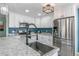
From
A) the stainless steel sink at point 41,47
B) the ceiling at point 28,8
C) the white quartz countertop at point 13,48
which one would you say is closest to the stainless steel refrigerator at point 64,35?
the stainless steel sink at point 41,47

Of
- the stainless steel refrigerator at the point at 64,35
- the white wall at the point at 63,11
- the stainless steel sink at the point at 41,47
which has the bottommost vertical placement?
the stainless steel sink at the point at 41,47

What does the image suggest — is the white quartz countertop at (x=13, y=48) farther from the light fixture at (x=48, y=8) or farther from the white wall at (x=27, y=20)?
the light fixture at (x=48, y=8)

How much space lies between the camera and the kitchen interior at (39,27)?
1.26m

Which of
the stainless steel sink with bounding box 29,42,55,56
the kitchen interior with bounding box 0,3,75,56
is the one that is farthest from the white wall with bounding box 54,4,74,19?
the stainless steel sink with bounding box 29,42,55,56

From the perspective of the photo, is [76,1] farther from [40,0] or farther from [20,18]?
[20,18]

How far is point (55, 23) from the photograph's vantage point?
1.32 metres

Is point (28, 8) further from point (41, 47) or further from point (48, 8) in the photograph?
point (41, 47)

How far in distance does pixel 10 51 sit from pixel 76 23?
2.75ft

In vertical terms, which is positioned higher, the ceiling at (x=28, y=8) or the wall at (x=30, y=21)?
the ceiling at (x=28, y=8)

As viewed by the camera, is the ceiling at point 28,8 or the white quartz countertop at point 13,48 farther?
the ceiling at point 28,8

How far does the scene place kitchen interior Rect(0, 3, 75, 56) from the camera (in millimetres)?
1258

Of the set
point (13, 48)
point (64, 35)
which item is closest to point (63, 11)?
point (64, 35)

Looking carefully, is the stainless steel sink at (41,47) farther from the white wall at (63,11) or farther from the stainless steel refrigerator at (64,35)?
the white wall at (63,11)

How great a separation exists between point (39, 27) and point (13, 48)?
41cm
